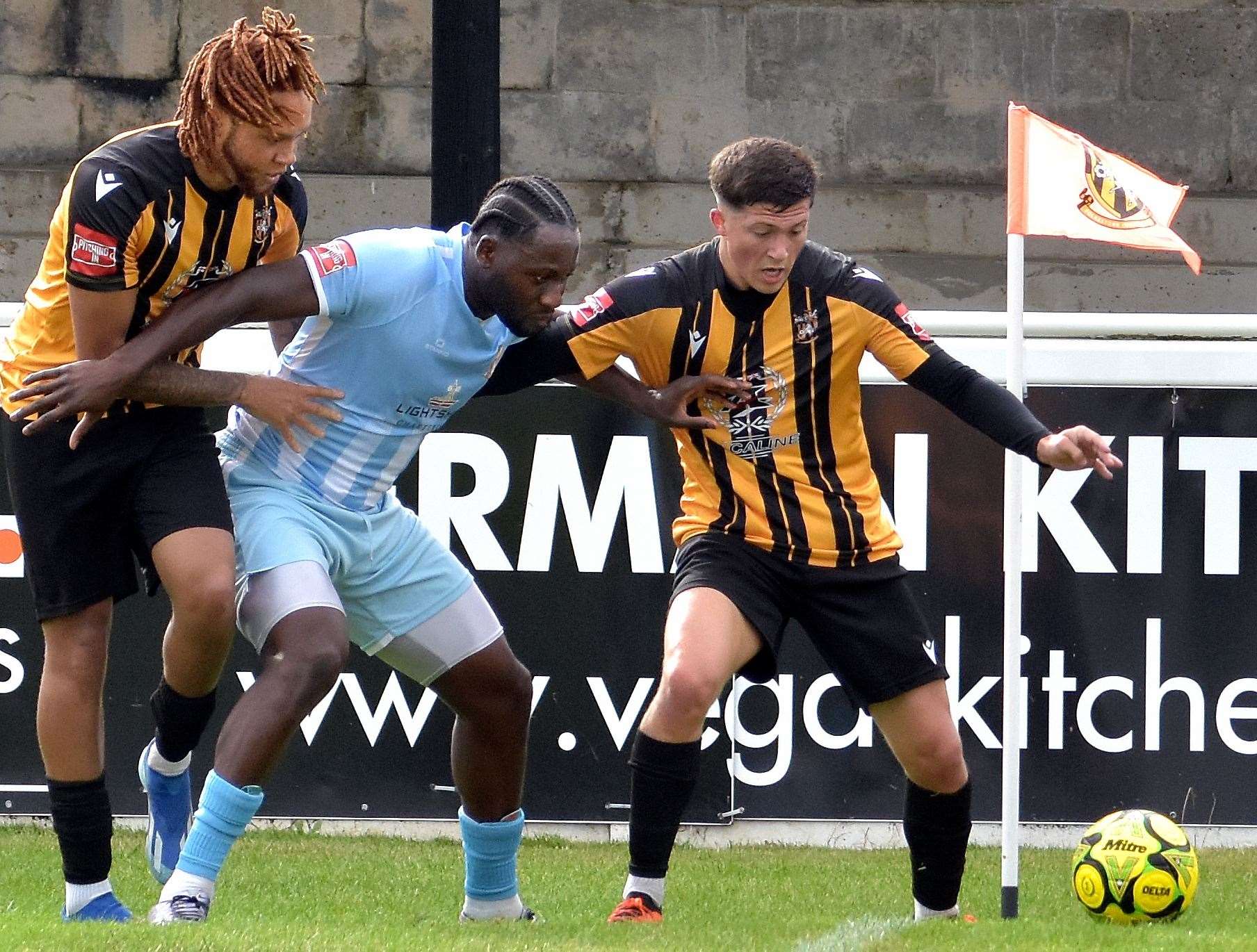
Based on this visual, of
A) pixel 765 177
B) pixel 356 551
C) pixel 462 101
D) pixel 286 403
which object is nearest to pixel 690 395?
pixel 765 177

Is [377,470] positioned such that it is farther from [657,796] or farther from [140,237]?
[657,796]

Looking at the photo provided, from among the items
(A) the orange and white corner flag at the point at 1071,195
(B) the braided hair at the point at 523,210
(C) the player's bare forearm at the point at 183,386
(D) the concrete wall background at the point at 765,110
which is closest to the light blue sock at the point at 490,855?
(C) the player's bare forearm at the point at 183,386

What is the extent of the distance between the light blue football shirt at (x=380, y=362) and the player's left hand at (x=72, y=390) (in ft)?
1.50

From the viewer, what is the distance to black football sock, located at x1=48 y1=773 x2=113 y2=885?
404 centimetres

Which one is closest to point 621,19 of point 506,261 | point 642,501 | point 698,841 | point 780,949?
point 642,501

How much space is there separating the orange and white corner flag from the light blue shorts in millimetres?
1744

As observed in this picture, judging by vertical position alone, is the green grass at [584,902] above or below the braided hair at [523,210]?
below

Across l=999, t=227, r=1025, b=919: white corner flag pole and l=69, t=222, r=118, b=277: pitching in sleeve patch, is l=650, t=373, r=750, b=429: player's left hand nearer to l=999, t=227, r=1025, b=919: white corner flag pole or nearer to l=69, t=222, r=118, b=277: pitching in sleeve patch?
l=999, t=227, r=1025, b=919: white corner flag pole

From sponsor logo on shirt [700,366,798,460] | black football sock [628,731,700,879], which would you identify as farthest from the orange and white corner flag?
black football sock [628,731,700,879]

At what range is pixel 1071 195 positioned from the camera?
455 centimetres

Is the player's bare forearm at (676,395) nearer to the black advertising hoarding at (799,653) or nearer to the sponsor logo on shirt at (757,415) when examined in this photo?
the sponsor logo on shirt at (757,415)

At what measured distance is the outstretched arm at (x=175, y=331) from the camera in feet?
12.1

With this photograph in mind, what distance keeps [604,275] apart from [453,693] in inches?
225

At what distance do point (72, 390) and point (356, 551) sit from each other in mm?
757
